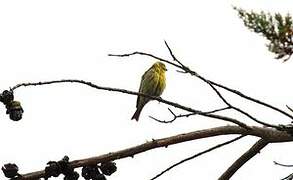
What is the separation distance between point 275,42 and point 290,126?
0.81m

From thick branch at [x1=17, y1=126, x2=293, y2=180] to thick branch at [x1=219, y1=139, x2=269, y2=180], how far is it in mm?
76

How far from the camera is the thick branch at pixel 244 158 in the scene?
13.9 ft

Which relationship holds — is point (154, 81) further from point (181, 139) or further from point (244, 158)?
point (181, 139)

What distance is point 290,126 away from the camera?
4.10m

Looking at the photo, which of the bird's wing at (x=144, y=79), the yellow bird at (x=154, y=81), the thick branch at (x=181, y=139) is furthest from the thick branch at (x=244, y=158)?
the bird's wing at (x=144, y=79)

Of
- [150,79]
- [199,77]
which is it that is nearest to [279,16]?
[199,77]

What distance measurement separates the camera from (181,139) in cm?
400

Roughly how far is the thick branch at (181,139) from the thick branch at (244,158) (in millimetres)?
76

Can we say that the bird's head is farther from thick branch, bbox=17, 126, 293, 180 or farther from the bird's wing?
thick branch, bbox=17, 126, 293, 180

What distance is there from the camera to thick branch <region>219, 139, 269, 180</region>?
4227mm

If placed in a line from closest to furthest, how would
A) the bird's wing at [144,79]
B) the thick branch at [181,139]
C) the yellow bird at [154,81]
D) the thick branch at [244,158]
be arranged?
the thick branch at [181,139]
the thick branch at [244,158]
the yellow bird at [154,81]
the bird's wing at [144,79]

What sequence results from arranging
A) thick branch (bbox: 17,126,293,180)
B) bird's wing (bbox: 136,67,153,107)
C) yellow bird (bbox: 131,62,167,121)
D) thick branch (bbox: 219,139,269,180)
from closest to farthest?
thick branch (bbox: 17,126,293,180) → thick branch (bbox: 219,139,269,180) → yellow bird (bbox: 131,62,167,121) → bird's wing (bbox: 136,67,153,107)

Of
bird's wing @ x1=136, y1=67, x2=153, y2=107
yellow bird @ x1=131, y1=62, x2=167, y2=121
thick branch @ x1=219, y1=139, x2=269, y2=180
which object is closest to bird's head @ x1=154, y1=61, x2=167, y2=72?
yellow bird @ x1=131, y1=62, x2=167, y2=121

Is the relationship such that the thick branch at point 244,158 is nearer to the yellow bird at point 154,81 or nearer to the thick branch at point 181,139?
the thick branch at point 181,139
